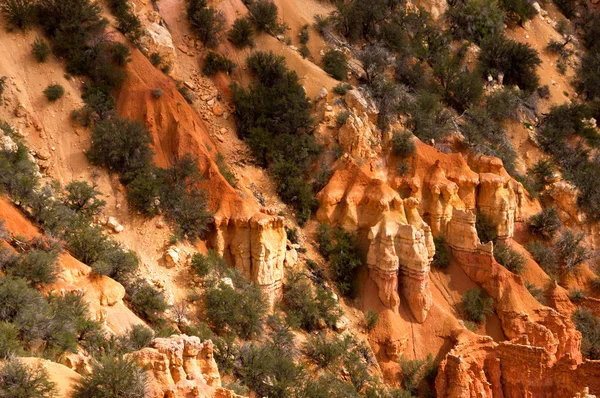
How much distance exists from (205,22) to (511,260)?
1669 centimetres

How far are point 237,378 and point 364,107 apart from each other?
13590mm

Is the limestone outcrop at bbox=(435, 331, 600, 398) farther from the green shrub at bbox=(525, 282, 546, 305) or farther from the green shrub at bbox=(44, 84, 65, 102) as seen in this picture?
Result: the green shrub at bbox=(44, 84, 65, 102)

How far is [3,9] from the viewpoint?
68.7 feet

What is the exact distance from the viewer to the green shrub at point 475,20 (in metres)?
36.1

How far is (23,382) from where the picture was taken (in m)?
8.59

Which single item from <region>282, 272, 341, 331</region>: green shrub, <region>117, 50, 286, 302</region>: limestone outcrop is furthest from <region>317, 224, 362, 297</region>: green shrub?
<region>117, 50, 286, 302</region>: limestone outcrop

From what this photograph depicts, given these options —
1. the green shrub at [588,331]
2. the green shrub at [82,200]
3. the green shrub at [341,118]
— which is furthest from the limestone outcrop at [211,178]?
the green shrub at [588,331]

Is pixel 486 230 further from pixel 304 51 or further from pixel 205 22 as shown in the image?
pixel 205 22

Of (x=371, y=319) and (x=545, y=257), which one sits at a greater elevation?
(x=545, y=257)

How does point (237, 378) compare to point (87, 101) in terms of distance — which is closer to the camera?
point (237, 378)

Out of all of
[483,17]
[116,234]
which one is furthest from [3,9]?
[483,17]

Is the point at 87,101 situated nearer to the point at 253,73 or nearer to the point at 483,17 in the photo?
the point at 253,73

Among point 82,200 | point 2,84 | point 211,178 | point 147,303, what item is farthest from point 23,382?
point 2,84

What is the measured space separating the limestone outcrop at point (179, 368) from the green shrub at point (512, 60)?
94.3ft
